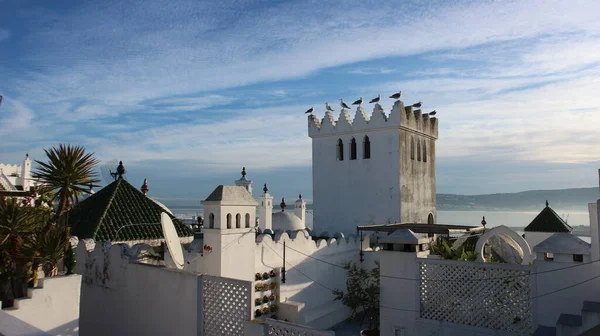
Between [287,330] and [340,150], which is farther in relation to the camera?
[340,150]

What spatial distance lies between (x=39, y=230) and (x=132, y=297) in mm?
2212

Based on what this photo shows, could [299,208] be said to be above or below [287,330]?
above

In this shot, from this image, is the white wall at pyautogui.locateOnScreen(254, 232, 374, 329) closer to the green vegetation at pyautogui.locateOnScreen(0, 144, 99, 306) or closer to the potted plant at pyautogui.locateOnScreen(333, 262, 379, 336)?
the potted plant at pyautogui.locateOnScreen(333, 262, 379, 336)

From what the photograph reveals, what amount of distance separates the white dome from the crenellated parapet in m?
4.52

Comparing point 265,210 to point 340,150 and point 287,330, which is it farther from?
point 287,330

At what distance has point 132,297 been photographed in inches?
324

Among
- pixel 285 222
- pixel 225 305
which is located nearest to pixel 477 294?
pixel 225 305

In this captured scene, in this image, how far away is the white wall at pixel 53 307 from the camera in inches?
234

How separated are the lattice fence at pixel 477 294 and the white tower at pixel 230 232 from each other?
13.4ft

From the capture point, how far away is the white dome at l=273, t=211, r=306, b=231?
16.6 metres

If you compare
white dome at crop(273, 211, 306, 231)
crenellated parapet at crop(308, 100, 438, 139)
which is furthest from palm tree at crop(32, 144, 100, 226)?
crenellated parapet at crop(308, 100, 438, 139)

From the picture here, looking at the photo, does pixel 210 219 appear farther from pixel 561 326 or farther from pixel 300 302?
pixel 561 326

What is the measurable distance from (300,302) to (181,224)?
13.3 ft

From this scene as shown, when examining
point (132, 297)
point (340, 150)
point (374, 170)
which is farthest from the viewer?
point (340, 150)
